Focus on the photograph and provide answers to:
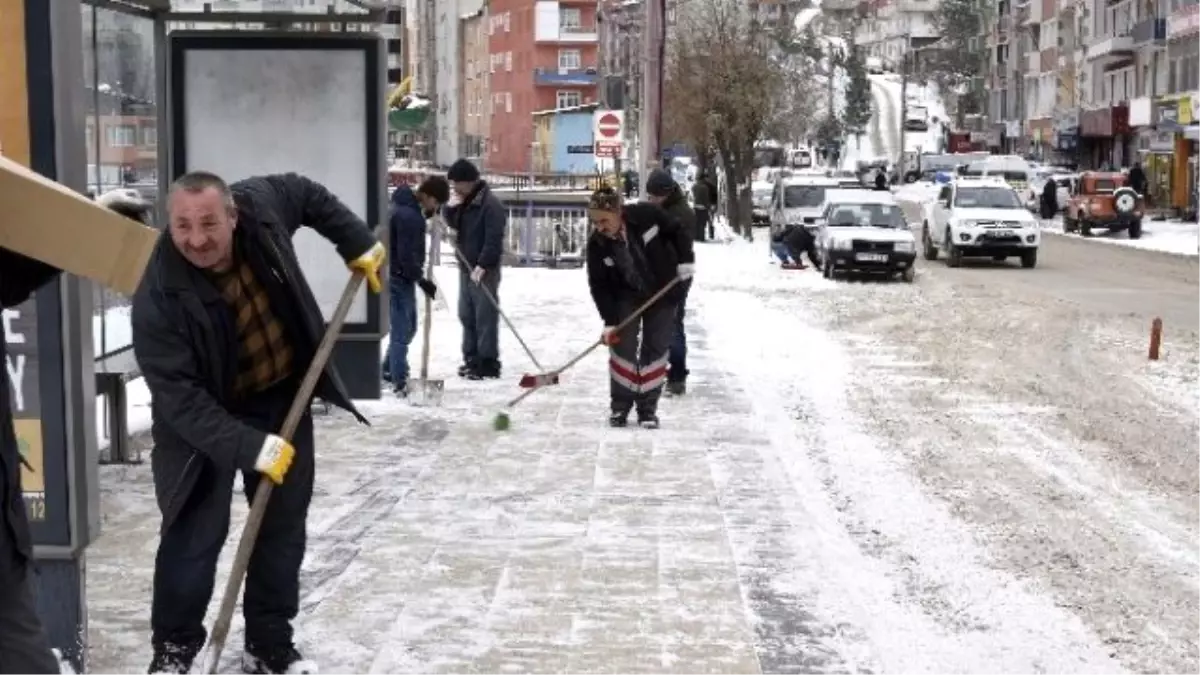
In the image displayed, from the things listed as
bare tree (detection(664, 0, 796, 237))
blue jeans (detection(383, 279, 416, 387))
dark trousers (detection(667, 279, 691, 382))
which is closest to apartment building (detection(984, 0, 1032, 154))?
bare tree (detection(664, 0, 796, 237))

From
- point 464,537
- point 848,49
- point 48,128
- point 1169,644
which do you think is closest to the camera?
point 48,128

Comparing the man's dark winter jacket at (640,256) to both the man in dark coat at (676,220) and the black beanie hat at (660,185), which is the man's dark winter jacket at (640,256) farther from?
the black beanie hat at (660,185)

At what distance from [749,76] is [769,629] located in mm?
37348

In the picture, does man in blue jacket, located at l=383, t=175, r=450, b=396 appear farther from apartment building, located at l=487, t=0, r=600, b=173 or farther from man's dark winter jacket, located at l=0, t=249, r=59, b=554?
apartment building, located at l=487, t=0, r=600, b=173

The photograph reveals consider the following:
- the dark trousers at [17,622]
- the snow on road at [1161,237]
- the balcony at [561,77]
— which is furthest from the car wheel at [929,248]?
the balcony at [561,77]

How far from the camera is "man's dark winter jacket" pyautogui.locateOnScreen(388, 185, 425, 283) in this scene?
12.5 metres

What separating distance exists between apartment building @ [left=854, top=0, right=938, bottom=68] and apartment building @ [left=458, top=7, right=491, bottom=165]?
80.0 meters

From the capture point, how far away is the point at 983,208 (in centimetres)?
3191

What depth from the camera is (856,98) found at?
12662cm

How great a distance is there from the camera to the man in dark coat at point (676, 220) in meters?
12.2

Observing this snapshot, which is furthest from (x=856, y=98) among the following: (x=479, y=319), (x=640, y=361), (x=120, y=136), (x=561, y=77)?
(x=120, y=136)

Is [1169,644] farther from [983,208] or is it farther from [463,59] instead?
[463,59]

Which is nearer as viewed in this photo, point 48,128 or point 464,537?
point 48,128

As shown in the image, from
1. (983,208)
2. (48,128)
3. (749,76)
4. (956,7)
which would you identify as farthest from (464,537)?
(956,7)
